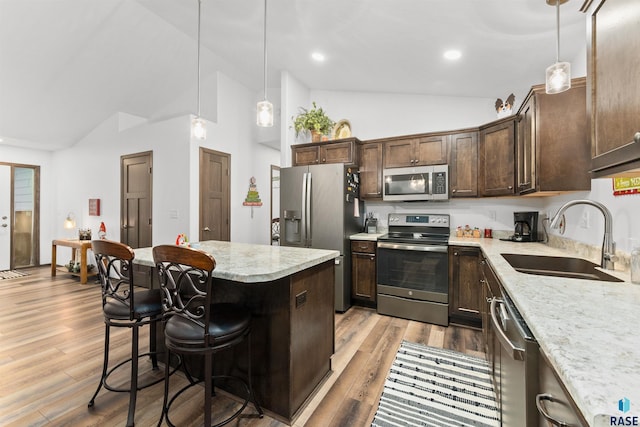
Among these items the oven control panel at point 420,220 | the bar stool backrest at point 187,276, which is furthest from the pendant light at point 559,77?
the oven control panel at point 420,220

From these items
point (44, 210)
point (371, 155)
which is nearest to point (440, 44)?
point (371, 155)

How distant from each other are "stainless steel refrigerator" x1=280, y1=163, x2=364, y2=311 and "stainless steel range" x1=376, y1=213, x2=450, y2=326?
44cm

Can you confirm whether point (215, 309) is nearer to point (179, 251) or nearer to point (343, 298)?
point (179, 251)

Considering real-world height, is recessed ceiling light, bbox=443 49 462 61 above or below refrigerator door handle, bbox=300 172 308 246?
above

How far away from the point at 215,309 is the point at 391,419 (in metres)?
1.25

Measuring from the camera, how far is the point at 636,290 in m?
1.21

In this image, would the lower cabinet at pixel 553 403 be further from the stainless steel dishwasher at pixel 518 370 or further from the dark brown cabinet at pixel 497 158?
the dark brown cabinet at pixel 497 158

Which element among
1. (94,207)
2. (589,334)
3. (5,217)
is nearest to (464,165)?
(589,334)

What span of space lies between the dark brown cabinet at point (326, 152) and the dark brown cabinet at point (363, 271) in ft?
3.70

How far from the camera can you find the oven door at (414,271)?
122 inches

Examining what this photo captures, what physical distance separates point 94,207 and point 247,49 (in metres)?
4.24

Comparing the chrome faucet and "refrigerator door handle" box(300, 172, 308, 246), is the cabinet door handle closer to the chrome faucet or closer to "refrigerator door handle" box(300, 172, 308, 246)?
the chrome faucet

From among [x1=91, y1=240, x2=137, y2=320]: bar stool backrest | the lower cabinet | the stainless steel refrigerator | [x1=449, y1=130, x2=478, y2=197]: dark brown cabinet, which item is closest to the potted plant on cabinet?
the stainless steel refrigerator

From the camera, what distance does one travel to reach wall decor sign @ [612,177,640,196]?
5.01 ft
